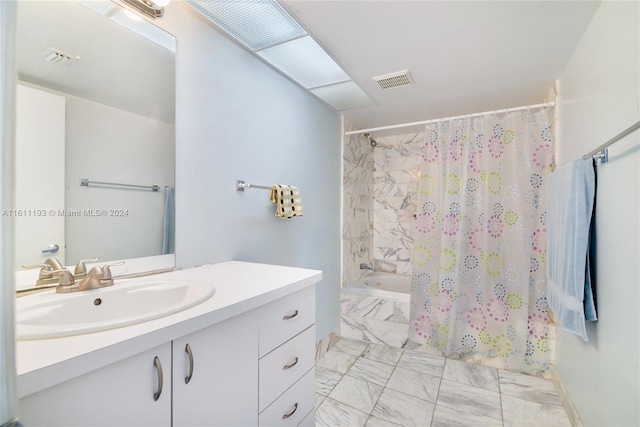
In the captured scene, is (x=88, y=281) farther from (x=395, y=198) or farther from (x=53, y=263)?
(x=395, y=198)

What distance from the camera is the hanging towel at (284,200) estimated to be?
1810mm

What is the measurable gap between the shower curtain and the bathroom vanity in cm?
146

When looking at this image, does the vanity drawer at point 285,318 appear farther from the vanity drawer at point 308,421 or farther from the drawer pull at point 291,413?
the vanity drawer at point 308,421

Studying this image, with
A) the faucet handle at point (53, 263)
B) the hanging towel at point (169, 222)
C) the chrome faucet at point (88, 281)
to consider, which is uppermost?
the hanging towel at point (169, 222)

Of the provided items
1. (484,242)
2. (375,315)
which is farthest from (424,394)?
(484,242)

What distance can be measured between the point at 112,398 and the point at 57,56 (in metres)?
1.13

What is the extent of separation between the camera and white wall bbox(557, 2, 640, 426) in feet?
3.45

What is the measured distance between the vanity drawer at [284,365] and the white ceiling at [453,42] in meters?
1.59

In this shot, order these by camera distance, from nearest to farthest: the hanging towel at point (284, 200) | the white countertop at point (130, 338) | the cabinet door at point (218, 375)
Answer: the white countertop at point (130, 338), the cabinet door at point (218, 375), the hanging towel at point (284, 200)

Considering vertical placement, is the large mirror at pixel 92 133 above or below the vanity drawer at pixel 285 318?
above

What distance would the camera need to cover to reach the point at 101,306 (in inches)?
37.4

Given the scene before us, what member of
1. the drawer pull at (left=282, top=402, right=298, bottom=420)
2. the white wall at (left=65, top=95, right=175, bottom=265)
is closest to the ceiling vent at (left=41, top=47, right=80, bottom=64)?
the white wall at (left=65, top=95, right=175, bottom=265)

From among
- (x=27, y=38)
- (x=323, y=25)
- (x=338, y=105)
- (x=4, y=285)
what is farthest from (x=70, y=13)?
(x=338, y=105)

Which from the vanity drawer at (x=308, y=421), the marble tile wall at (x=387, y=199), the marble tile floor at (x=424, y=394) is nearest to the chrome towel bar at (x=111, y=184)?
the vanity drawer at (x=308, y=421)
